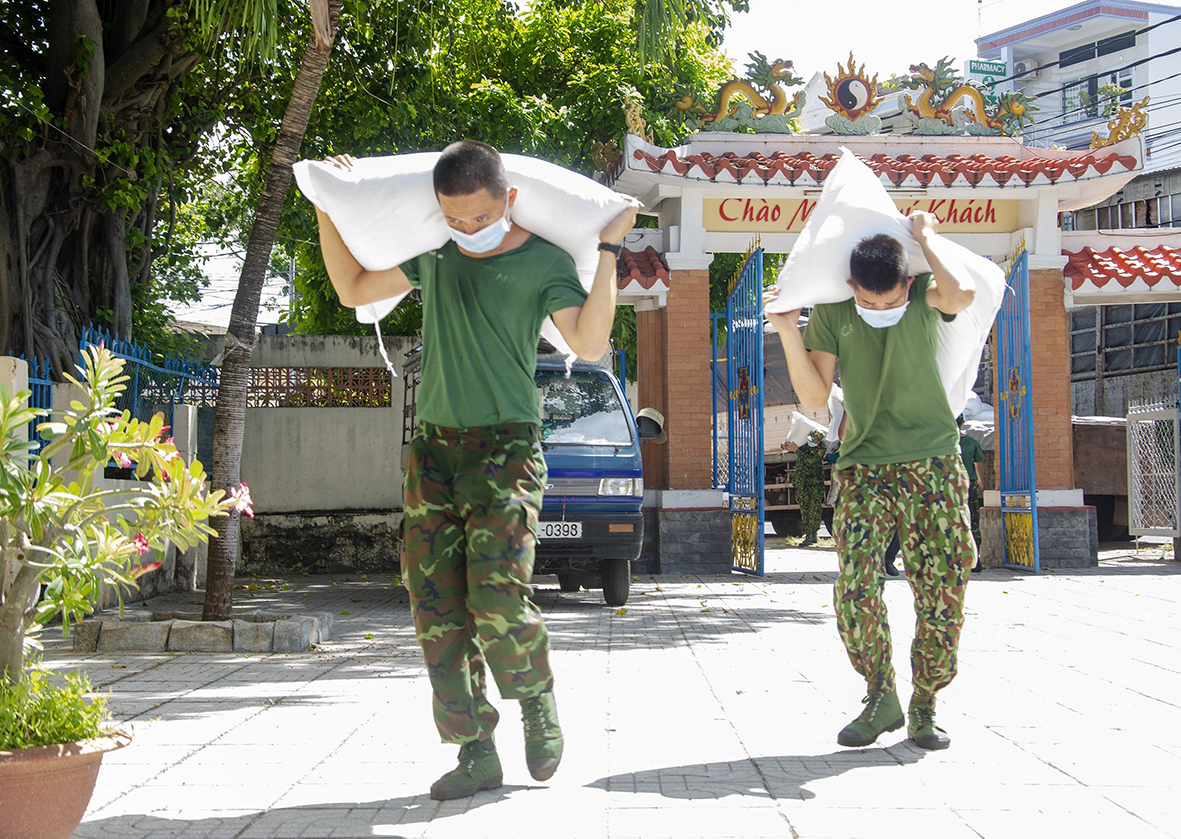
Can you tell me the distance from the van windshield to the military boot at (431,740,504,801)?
5.53 m

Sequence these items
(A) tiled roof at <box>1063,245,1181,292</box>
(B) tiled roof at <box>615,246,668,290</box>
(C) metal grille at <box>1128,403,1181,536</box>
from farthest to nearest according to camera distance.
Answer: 1. (C) metal grille at <box>1128,403,1181,536</box>
2. (A) tiled roof at <box>1063,245,1181,292</box>
3. (B) tiled roof at <box>615,246,668,290</box>

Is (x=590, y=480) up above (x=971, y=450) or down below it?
below

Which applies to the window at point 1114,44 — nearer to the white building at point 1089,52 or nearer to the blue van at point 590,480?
the white building at point 1089,52

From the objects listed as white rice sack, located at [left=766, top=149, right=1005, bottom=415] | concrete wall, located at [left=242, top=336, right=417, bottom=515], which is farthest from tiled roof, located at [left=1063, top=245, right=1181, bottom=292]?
white rice sack, located at [left=766, top=149, right=1005, bottom=415]

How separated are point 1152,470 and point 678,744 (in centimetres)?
1238

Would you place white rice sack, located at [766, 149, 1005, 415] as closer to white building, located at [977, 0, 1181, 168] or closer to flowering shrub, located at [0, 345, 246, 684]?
flowering shrub, located at [0, 345, 246, 684]

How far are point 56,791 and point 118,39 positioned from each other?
30.6 feet

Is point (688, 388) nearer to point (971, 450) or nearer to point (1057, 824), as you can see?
point (971, 450)

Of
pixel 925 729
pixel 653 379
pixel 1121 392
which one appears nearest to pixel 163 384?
pixel 653 379

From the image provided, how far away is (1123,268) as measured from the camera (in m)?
12.4

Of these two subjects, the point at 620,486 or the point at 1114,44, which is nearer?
the point at 620,486

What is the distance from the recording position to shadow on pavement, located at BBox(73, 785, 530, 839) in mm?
2805

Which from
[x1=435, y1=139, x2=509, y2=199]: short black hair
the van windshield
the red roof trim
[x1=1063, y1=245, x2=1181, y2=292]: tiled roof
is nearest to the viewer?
[x1=435, y1=139, x2=509, y2=199]: short black hair

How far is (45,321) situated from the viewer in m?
9.40
